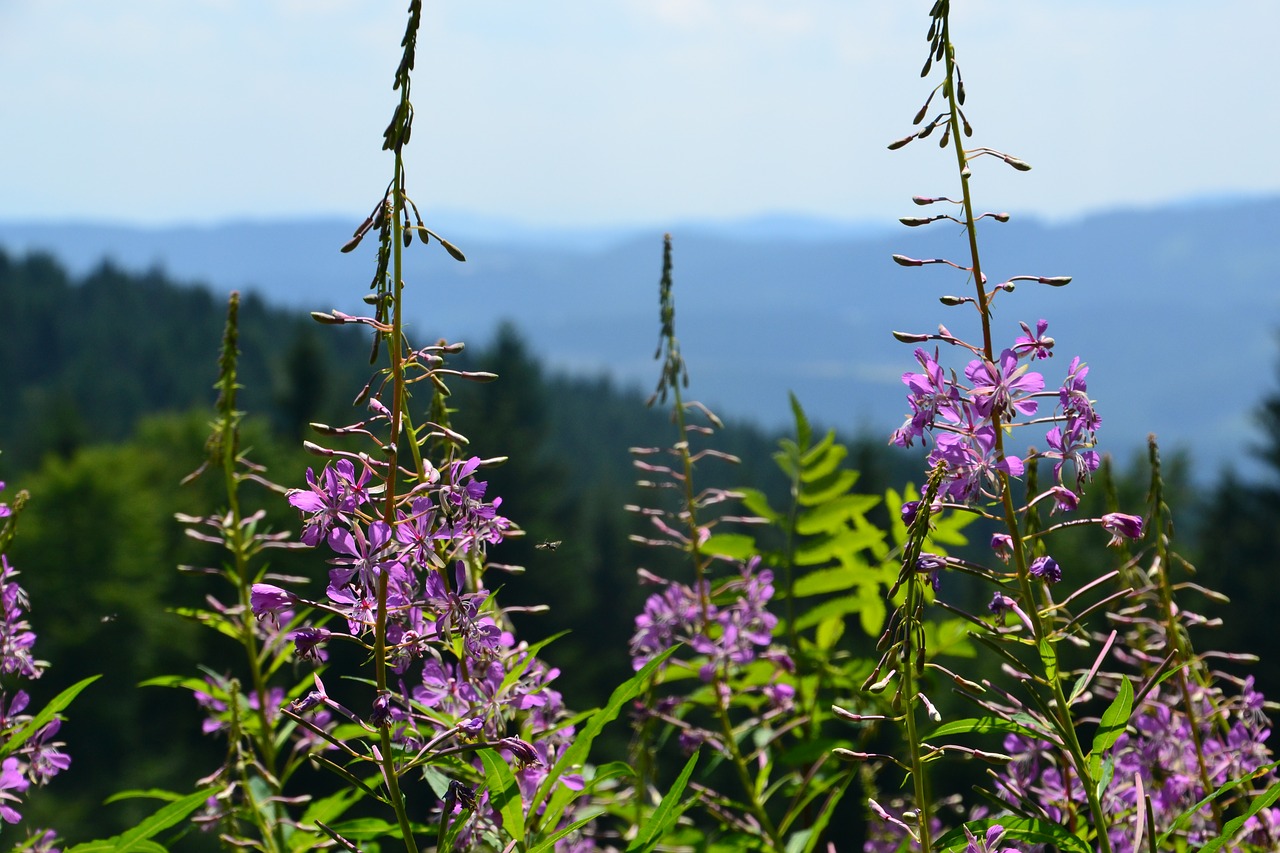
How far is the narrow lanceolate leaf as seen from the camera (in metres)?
2.14

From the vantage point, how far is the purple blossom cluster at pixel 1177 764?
9.99 feet

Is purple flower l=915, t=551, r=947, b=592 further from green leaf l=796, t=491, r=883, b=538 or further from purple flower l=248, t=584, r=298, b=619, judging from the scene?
green leaf l=796, t=491, r=883, b=538

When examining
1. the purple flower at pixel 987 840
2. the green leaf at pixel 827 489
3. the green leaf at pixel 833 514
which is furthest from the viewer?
the green leaf at pixel 827 489

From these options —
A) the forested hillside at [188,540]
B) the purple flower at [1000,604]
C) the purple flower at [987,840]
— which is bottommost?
the forested hillside at [188,540]

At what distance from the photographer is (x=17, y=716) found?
113 inches

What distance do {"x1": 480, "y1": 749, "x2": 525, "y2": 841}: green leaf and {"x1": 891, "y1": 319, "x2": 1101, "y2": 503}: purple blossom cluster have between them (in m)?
0.98

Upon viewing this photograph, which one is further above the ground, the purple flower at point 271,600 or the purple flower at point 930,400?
the purple flower at point 930,400

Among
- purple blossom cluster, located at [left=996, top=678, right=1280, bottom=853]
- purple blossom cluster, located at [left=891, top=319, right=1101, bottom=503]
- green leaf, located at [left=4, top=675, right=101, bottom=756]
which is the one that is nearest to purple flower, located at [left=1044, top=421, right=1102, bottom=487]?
purple blossom cluster, located at [left=891, top=319, right=1101, bottom=503]

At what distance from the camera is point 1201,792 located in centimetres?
319

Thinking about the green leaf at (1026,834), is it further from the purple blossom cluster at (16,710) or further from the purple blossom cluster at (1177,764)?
the purple blossom cluster at (16,710)

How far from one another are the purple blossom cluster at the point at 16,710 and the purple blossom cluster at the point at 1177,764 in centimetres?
242

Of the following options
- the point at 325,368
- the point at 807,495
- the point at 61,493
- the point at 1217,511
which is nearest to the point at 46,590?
the point at 61,493

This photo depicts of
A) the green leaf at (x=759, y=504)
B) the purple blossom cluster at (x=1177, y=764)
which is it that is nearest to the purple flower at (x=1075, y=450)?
the purple blossom cluster at (x=1177, y=764)

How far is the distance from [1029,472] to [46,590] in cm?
7413
